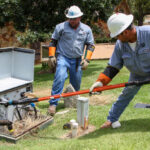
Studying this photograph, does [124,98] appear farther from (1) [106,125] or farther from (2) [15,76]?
(2) [15,76]

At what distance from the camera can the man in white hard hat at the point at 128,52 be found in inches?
146

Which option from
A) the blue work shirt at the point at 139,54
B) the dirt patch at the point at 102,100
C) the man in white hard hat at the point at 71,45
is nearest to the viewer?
the blue work shirt at the point at 139,54

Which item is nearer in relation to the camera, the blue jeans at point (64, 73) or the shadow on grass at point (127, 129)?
the shadow on grass at point (127, 129)

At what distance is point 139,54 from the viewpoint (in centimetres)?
386

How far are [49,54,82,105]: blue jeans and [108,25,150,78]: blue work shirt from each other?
174 centimetres

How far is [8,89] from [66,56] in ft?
5.81

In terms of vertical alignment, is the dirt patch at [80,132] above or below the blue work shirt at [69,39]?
below

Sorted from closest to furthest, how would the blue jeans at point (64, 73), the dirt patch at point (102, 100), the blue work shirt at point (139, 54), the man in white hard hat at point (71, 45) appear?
the blue work shirt at point (139, 54) < the blue jeans at point (64, 73) < the man in white hard hat at point (71, 45) < the dirt patch at point (102, 100)

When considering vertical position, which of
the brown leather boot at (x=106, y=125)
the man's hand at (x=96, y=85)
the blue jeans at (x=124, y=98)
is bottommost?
the brown leather boot at (x=106, y=125)

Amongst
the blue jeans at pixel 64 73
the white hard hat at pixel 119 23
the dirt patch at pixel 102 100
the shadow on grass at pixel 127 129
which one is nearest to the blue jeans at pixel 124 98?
the shadow on grass at pixel 127 129

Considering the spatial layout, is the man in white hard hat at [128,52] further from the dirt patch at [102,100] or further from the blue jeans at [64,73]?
the dirt patch at [102,100]

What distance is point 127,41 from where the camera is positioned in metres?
3.84

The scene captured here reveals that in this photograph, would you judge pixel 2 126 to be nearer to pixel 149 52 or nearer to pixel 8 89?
pixel 8 89

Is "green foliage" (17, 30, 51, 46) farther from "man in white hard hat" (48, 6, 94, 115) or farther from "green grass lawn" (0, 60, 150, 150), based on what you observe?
"green grass lawn" (0, 60, 150, 150)
